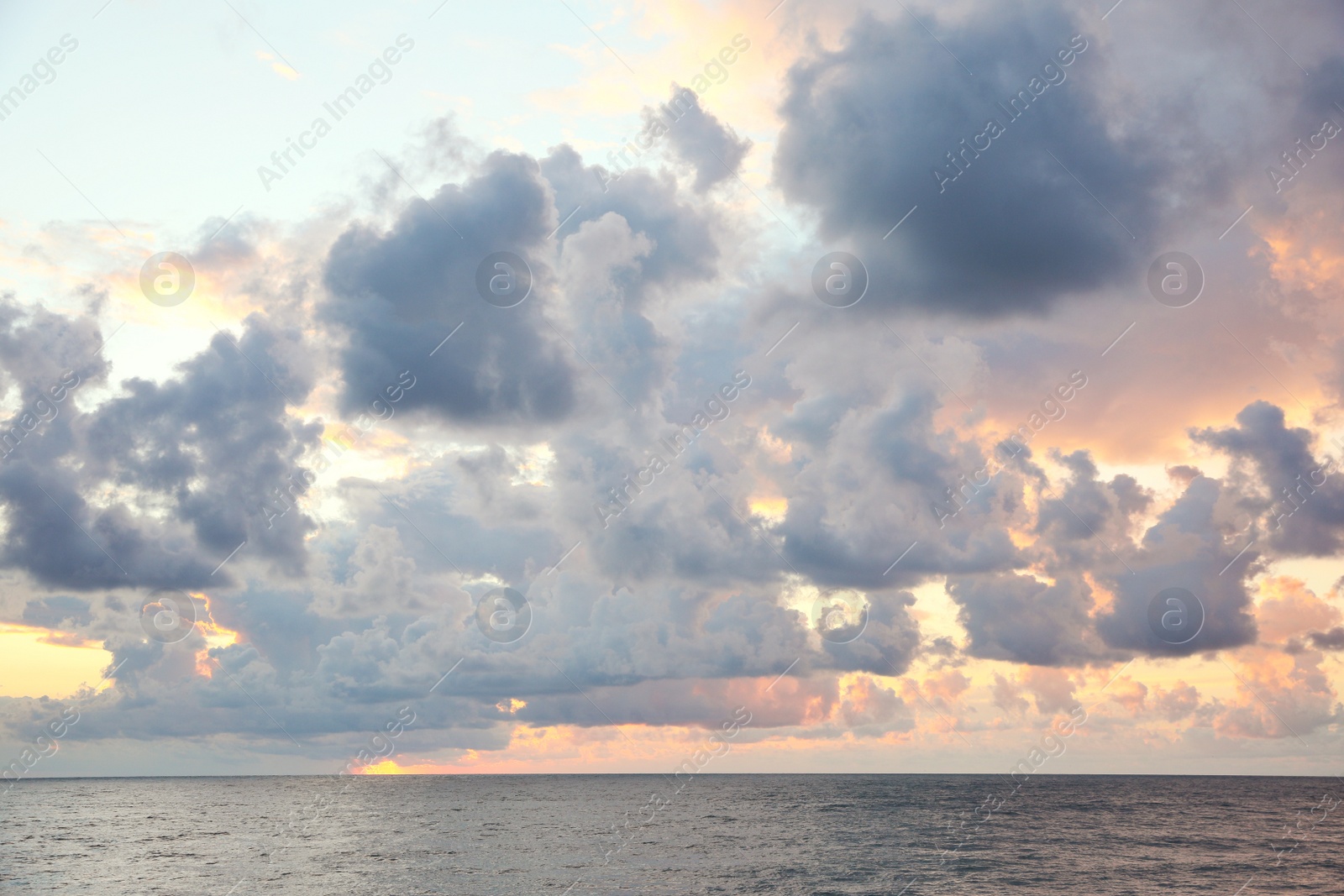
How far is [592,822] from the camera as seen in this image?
13650cm

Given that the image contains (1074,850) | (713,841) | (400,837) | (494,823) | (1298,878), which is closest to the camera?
(1298,878)

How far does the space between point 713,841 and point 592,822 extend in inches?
1552

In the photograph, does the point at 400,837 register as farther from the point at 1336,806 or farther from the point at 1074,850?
the point at 1336,806

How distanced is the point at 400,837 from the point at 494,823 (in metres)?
24.7

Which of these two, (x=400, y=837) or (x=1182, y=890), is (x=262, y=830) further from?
(x=1182, y=890)

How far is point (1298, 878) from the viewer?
74.1m

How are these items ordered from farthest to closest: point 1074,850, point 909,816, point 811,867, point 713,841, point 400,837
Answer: point 909,816, point 400,837, point 713,841, point 1074,850, point 811,867

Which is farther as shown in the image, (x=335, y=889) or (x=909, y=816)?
(x=909, y=816)

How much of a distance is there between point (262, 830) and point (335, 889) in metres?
66.6

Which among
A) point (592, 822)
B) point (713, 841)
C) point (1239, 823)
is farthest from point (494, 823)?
point (1239, 823)

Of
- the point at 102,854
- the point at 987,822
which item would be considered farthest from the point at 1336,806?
the point at 102,854

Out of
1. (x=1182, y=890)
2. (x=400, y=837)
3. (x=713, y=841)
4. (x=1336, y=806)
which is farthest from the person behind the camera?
(x=1336, y=806)

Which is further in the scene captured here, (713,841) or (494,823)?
(494,823)

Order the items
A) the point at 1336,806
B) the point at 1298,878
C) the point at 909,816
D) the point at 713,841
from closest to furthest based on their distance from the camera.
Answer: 1. the point at 1298,878
2. the point at 713,841
3. the point at 909,816
4. the point at 1336,806
